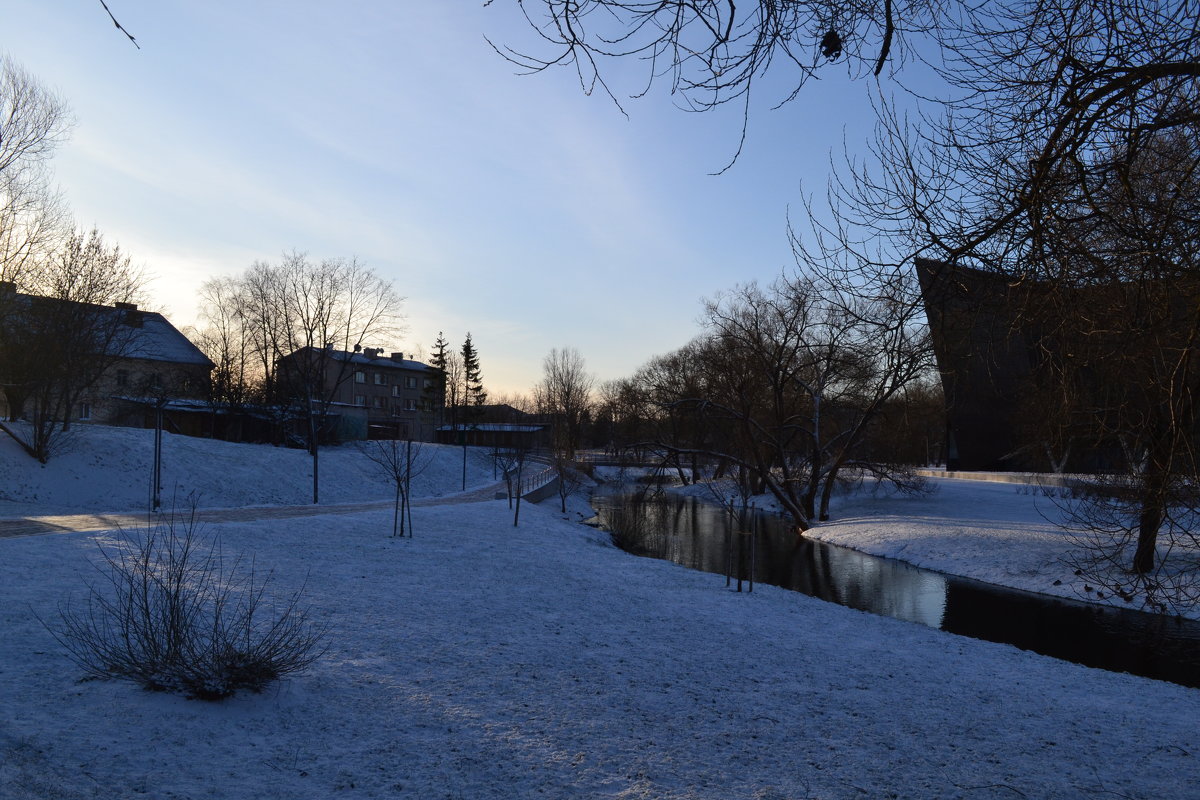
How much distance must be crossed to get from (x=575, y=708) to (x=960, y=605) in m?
13.6

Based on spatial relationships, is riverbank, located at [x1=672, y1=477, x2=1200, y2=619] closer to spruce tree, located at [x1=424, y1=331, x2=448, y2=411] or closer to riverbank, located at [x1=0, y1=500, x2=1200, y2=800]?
riverbank, located at [x1=0, y1=500, x2=1200, y2=800]

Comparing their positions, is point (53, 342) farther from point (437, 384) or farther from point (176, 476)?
point (437, 384)

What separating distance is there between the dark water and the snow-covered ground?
221cm

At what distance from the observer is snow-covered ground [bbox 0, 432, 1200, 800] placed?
4883 mm

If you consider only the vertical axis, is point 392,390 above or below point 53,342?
above

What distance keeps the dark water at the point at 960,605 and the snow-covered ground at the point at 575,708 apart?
2208 mm

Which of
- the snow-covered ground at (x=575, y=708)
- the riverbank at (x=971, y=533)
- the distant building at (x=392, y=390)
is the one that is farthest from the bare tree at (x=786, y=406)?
the distant building at (x=392, y=390)

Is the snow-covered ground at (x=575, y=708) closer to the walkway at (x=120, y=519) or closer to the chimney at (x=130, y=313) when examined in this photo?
the walkway at (x=120, y=519)

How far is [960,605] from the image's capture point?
1695 centimetres

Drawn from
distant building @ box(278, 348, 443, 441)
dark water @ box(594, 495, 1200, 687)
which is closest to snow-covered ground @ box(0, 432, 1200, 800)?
dark water @ box(594, 495, 1200, 687)

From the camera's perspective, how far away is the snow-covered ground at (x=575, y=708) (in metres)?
4.88

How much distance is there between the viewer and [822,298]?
502cm

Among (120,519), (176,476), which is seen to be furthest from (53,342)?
(120,519)

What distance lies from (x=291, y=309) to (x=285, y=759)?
45360 mm
